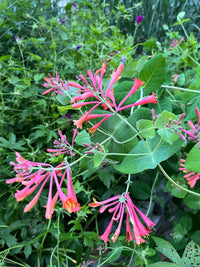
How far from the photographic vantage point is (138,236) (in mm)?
395

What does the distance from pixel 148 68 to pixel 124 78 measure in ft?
0.46

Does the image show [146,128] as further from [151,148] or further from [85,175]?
[85,175]

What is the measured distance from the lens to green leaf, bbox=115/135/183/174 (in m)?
0.40

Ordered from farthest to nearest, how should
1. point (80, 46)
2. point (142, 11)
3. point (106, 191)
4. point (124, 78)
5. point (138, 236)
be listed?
1. point (142, 11)
2. point (80, 46)
3. point (106, 191)
4. point (124, 78)
5. point (138, 236)

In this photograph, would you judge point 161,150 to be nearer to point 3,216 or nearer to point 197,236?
point 197,236

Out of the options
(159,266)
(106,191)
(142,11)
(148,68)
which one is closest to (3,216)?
(106,191)

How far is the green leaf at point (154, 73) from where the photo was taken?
49cm

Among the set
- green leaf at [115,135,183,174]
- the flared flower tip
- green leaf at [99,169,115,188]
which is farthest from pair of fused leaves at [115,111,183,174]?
green leaf at [99,169,115,188]

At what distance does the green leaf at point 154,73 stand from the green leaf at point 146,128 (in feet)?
0.45

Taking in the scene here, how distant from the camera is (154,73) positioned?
49 centimetres

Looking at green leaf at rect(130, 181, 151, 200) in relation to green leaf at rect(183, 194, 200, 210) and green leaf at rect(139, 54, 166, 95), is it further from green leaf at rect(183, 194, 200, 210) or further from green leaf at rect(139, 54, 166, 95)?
green leaf at rect(139, 54, 166, 95)

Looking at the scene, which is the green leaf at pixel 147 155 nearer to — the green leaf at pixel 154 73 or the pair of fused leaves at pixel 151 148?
the pair of fused leaves at pixel 151 148

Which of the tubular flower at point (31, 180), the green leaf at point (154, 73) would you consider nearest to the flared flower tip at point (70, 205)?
the tubular flower at point (31, 180)

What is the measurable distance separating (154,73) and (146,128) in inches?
Answer: 6.1
